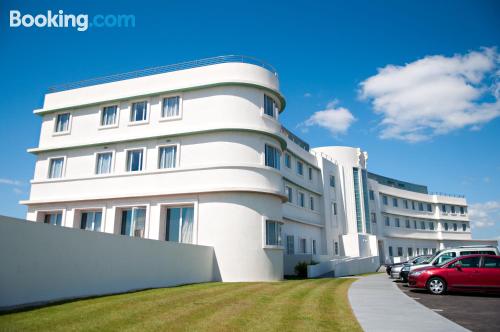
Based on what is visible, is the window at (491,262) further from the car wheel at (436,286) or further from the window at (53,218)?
the window at (53,218)

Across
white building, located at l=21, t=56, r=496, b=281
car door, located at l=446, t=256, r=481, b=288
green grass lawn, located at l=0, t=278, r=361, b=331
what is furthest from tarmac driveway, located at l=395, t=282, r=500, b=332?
white building, located at l=21, t=56, r=496, b=281

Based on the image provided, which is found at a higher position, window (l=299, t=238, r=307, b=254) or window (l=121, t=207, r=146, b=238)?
window (l=121, t=207, r=146, b=238)

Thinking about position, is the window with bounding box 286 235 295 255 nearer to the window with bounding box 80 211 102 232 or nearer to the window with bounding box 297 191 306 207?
the window with bounding box 297 191 306 207

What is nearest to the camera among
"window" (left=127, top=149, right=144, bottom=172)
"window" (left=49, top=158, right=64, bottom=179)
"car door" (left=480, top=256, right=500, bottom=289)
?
"car door" (left=480, top=256, right=500, bottom=289)

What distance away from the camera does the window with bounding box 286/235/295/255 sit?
105ft

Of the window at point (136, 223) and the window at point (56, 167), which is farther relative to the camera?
the window at point (56, 167)

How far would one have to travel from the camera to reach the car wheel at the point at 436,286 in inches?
616

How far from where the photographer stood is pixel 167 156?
23547 mm

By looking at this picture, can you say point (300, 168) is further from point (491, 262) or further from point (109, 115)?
point (491, 262)

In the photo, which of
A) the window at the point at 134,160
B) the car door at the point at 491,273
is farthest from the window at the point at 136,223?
the car door at the point at 491,273

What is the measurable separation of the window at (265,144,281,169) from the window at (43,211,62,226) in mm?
14730

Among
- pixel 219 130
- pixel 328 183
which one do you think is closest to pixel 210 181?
pixel 219 130

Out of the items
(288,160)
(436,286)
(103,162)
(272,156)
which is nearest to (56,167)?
(103,162)

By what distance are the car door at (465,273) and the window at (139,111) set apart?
19.6m
